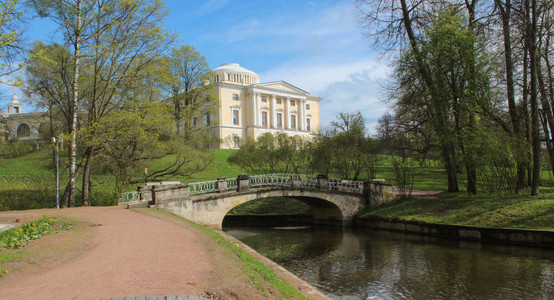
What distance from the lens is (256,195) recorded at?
25.0 m

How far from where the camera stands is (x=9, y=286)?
20.3 feet

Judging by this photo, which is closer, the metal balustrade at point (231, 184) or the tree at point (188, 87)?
the metal balustrade at point (231, 184)

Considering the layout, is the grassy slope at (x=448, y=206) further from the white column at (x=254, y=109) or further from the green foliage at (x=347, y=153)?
the white column at (x=254, y=109)

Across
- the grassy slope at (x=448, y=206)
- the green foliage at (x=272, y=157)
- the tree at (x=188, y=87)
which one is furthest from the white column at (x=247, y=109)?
the grassy slope at (x=448, y=206)

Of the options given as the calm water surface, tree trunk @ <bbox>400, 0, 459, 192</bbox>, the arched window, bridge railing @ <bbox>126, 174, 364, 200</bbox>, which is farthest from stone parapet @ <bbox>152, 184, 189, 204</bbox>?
the arched window

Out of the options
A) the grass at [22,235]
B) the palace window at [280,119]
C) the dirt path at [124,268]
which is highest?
the palace window at [280,119]

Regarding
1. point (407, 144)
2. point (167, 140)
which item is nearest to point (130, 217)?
point (167, 140)

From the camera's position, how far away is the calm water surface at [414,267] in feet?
38.5

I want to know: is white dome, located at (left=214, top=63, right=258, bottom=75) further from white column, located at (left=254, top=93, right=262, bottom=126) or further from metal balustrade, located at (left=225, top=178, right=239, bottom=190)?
metal balustrade, located at (left=225, top=178, right=239, bottom=190)

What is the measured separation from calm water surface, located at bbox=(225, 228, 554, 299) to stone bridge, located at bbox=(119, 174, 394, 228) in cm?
297

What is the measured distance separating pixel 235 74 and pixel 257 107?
40.8ft

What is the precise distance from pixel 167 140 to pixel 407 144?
70.1ft

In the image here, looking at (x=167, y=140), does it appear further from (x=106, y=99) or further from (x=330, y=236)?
(x=330, y=236)

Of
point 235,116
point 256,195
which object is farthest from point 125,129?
point 235,116
